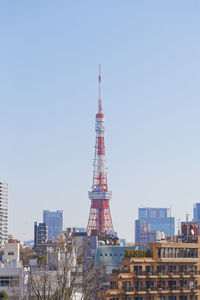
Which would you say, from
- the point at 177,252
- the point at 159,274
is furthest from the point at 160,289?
the point at 177,252

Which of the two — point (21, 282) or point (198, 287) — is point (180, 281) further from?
point (21, 282)

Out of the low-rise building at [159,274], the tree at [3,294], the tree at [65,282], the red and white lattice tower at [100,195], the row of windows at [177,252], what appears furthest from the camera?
the red and white lattice tower at [100,195]

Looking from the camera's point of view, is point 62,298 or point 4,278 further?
point 4,278

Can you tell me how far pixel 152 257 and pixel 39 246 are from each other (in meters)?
95.8

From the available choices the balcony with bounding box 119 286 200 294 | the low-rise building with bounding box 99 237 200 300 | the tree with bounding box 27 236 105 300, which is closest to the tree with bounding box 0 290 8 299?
the tree with bounding box 27 236 105 300

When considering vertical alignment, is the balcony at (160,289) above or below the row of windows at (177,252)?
below

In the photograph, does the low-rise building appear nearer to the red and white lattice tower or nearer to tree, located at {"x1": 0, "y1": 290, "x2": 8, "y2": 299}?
tree, located at {"x1": 0, "y1": 290, "x2": 8, "y2": 299}

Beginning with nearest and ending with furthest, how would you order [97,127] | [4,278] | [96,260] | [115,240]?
[4,278], [96,260], [115,240], [97,127]

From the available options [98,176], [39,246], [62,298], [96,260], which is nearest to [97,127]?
[98,176]

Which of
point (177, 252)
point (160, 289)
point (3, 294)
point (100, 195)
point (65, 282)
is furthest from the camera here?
point (100, 195)

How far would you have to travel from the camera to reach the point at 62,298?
34.2 metres

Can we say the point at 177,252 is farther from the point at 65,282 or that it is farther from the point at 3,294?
the point at 65,282

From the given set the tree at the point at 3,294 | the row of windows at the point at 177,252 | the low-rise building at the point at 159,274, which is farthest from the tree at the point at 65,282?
the row of windows at the point at 177,252

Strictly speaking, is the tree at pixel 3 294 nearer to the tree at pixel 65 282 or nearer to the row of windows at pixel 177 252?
the tree at pixel 65 282
